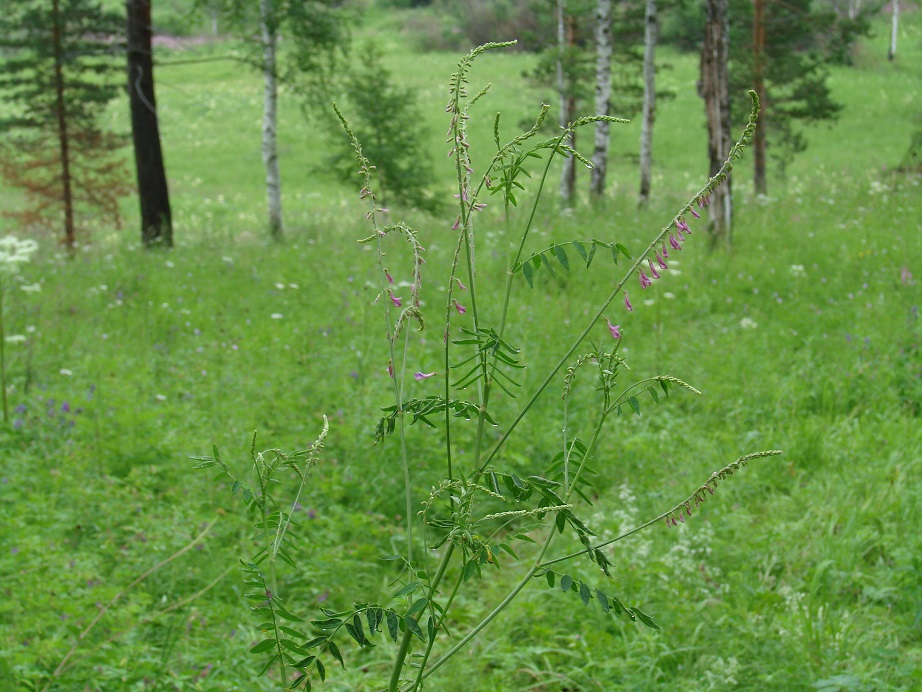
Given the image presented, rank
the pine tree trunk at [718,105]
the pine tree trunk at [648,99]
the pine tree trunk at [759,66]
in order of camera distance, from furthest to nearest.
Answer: the pine tree trunk at [759,66], the pine tree trunk at [648,99], the pine tree trunk at [718,105]

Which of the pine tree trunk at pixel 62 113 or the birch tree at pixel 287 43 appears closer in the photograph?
the birch tree at pixel 287 43

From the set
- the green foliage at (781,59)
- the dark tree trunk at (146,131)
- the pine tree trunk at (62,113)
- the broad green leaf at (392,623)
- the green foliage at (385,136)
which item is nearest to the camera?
the broad green leaf at (392,623)

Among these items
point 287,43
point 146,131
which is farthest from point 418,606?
point 287,43

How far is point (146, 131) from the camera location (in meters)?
12.4

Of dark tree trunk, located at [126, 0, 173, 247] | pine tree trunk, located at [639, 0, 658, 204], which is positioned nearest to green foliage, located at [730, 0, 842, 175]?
pine tree trunk, located at [639, 0, 658, 204]

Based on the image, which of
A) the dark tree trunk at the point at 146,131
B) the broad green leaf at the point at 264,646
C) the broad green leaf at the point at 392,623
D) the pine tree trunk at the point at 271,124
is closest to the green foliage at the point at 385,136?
the pine tree trunk at the point at 271,124

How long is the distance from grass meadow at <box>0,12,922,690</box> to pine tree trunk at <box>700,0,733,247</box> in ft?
1.82

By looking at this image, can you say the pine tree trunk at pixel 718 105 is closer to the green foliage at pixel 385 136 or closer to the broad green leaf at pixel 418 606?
the green foliage at pixel 385 136

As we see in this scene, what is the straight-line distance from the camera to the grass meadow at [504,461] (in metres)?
3.27

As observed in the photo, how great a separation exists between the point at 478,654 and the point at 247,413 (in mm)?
2515

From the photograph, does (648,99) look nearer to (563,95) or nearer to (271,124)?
(563,95)

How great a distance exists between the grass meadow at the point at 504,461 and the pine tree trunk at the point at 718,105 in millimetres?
555

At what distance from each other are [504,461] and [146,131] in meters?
9.65

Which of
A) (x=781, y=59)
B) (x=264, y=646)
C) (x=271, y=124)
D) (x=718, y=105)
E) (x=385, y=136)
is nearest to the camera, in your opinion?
(x=264, y=646)
